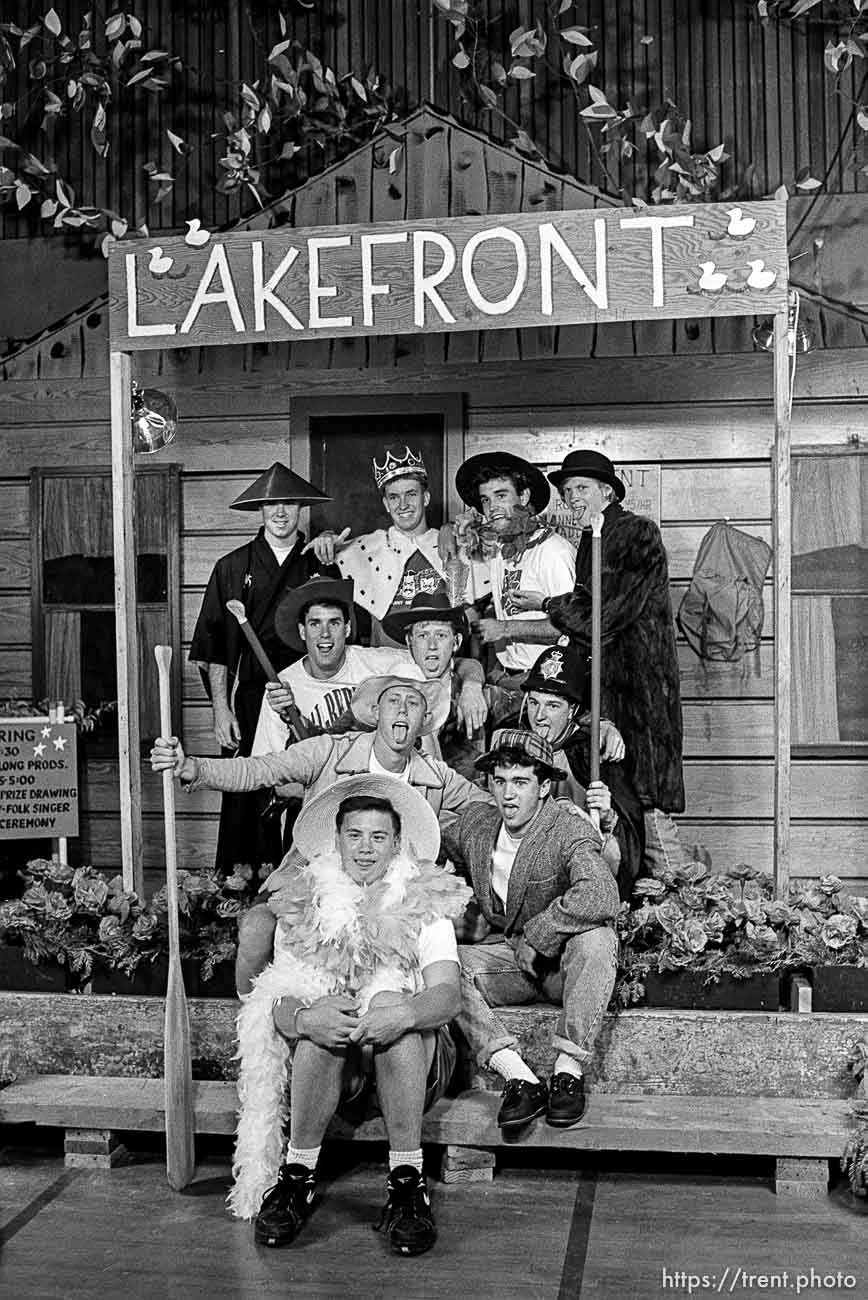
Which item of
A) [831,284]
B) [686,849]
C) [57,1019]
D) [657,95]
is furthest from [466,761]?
[657,95]

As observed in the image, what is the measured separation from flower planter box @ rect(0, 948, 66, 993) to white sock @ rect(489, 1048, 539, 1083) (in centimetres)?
135

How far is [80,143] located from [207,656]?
7.73 ft

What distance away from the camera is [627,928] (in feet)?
14.5

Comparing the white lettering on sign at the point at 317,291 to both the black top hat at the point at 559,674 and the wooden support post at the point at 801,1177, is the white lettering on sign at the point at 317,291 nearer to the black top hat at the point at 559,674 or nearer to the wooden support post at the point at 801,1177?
the black top hat at the point at 559,674

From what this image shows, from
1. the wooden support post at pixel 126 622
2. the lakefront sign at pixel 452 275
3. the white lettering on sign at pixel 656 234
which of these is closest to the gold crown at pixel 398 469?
the lakefront sign at pixel 452 275

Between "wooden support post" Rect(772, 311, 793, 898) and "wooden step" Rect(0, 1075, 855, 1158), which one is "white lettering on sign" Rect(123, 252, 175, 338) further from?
"wooden step" Rect(0, 1075, 855, 1158)

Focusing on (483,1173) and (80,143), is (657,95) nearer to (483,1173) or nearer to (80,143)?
(80,143)

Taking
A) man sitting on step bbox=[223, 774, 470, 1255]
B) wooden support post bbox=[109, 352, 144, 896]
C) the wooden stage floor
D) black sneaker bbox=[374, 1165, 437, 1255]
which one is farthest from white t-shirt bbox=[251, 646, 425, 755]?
black sneaker bbox=[374, 1165, 437, 1255]

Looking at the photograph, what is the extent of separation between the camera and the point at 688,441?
588cm

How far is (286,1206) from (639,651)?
2.39m

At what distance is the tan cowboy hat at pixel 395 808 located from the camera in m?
4.16

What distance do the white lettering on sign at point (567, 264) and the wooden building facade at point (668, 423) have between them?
4.45 feet

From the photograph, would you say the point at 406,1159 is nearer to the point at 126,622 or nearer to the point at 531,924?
the point at 531,924

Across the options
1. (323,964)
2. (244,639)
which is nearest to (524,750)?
(323,964)
